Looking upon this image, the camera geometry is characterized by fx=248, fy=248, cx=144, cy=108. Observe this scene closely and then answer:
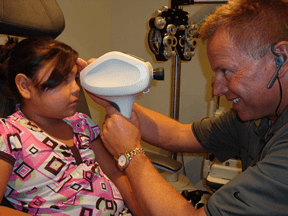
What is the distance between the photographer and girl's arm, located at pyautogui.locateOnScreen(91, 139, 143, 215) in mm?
1005

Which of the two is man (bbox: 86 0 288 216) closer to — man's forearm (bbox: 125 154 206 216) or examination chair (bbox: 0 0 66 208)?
man's forearm (bbox: 125 154 206 216)

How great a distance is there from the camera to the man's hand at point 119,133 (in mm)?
804

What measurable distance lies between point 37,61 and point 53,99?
5.8 inches

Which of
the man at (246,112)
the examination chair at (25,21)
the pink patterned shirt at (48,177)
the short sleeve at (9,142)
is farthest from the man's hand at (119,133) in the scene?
the examination chair at (25,21)

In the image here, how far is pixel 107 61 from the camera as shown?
2.54 feet

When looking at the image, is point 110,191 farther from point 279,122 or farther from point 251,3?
point 251,3

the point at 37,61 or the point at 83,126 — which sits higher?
the point at 37,61

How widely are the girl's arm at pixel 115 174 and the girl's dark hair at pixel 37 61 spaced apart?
0.34m

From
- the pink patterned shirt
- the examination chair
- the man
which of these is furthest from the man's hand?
the examination chair

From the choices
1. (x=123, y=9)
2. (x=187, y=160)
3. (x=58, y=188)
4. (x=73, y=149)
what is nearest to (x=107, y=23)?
(x=123, y=9)

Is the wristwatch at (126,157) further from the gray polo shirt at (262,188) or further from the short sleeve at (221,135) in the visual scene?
the short sleeve at (221,135)

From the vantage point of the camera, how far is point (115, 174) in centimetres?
106

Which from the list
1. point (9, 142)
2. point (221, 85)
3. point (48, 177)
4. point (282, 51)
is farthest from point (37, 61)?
point (282, 51)

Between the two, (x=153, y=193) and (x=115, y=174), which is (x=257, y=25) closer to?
(x=153, y=193)
